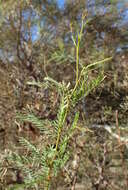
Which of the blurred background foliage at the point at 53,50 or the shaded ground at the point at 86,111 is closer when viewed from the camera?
the shaded ground at the point at 86,111

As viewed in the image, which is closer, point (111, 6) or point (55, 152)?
point (55, 152)

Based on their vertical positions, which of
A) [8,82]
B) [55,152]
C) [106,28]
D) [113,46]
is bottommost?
[55,152]

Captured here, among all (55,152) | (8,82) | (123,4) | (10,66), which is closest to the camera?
(55,152)

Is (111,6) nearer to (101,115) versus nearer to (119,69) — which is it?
(119,69)

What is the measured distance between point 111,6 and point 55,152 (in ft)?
7.41

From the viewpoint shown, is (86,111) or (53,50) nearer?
(86,111)

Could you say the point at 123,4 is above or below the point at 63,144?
above

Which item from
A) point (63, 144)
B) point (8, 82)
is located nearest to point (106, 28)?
point (8, 82)

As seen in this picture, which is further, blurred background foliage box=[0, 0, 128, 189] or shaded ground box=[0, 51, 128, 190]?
blurred background foliage box=[0, 0, 128, 189]

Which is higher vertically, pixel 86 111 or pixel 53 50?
pixel 53 50

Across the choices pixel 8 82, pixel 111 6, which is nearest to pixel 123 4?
pixel 111 6

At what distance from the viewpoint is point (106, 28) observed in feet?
Answer: 8.59

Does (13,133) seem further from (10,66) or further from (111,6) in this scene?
(111,6)

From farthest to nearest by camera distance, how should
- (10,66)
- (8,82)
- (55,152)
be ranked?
1. (10,66)
2. (8,82)
3. (55,152)
